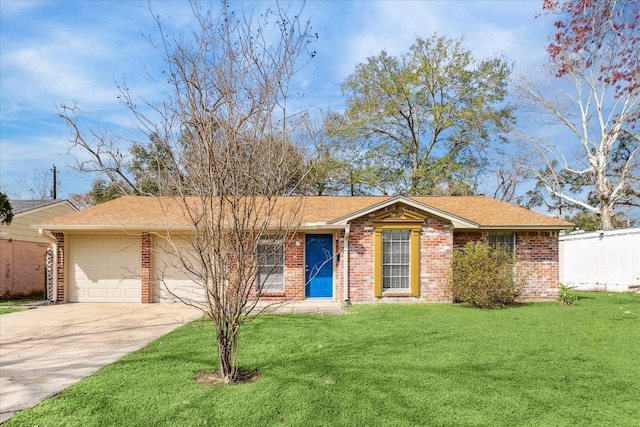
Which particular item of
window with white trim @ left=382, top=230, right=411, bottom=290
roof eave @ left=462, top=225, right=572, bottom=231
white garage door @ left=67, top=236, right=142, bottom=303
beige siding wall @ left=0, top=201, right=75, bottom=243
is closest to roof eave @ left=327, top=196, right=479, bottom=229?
roof eave @ left=462, top=225, right=572, bottom=231

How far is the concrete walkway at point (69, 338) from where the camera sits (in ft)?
18.2

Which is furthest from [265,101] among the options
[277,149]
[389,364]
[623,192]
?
[623,192]

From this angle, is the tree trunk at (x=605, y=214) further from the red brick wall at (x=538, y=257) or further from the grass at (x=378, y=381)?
the grass at (x=378, y=381)

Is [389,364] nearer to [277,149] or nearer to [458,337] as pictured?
[458,337]

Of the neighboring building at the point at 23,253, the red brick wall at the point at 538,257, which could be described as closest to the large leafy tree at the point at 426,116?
the red brick wall at the point at 538,257

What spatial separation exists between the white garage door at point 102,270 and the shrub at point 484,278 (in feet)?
32.9

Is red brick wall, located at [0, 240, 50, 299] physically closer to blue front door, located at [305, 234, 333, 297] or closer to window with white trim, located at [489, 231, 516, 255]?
blue front door, located at [305, 234, 333, 297]

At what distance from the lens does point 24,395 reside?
5.11m

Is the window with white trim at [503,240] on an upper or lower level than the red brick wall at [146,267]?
upper

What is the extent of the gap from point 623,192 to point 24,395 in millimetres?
30323

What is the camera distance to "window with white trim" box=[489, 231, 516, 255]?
14.1 meters

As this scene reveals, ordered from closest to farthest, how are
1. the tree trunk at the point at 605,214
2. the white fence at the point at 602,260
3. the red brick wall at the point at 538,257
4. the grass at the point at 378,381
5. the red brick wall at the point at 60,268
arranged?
the grass at the point at 378,381, the red brick wall at the point at 60,268, the red brick wall at the point at 538,257, the white fence at the point at 602,260, the tree trunk at the point at 605,214

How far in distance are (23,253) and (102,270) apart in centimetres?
666

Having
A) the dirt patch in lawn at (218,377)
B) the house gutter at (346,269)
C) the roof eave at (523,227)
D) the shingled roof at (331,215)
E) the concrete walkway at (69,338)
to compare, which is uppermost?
the shingled roof at (331,215)
